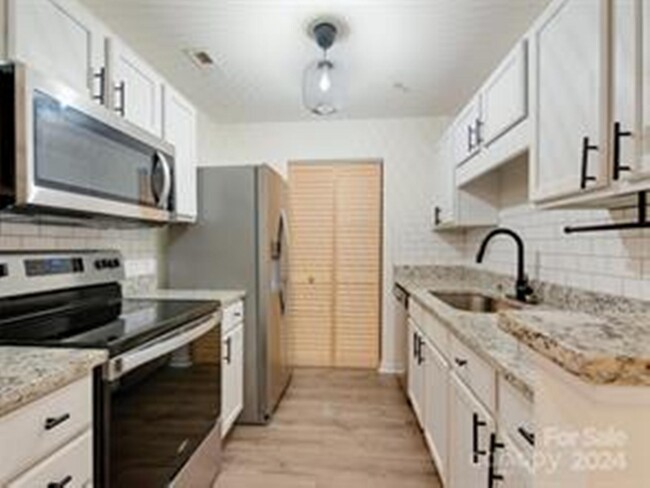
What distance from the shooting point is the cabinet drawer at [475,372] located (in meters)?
1.36

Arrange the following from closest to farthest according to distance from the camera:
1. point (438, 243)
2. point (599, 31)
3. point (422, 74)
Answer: point (599, 31), point (422, 74), point (438, 243)

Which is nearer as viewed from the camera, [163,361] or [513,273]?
[163,361]

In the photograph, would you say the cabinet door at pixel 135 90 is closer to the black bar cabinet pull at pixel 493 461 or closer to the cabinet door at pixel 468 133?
the cabinet door at pixel 468 133

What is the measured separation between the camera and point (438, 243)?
13.9 ft

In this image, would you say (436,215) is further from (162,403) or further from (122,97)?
(162,403)

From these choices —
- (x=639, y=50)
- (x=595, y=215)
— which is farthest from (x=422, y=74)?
(x=639, y=50)

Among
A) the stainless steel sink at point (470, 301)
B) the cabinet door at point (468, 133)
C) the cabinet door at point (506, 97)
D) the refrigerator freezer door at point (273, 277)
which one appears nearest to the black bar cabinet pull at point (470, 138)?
the cabinet door at point (468, 133)

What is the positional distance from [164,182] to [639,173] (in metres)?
1.86

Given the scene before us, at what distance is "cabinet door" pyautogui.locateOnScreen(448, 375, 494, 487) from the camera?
1431mm

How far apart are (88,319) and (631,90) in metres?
1.89

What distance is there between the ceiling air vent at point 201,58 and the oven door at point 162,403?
5.15ft

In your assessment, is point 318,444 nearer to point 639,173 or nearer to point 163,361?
point 163,361

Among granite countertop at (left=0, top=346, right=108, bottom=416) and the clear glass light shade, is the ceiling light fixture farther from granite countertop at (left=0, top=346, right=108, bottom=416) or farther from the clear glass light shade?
granite countertop at (left=0, top=346, right=108, bottom=416)

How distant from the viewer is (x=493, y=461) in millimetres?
1306
